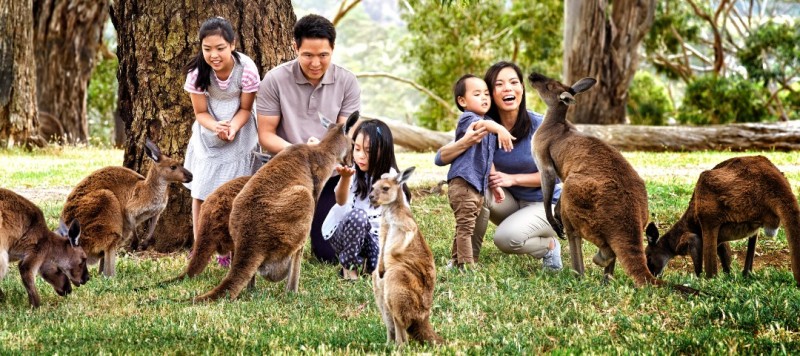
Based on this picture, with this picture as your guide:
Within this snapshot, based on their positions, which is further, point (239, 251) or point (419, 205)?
point (419, 205)

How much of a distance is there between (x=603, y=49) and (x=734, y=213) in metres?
13.7

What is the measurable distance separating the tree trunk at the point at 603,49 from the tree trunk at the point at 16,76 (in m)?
9.98

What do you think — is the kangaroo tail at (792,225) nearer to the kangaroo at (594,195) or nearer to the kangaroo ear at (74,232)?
the kangaroo at (594,195)

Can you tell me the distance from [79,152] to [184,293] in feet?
35.6

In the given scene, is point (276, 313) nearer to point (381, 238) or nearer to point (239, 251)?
point (239, 251)

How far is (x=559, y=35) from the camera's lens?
27.1 metres

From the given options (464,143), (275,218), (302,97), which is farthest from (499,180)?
(275,218)

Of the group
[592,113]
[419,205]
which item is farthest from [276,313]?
[592,113]

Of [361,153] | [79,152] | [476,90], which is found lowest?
[79,152]

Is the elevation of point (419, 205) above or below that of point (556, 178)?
below

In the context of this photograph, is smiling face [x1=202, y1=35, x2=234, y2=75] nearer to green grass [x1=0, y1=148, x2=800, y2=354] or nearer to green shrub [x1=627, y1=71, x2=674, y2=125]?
green grass [x1=0, y1=148, x2=800, y2=354]

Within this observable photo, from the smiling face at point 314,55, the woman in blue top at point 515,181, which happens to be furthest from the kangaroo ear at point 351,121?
the woman in blue top at point 515,181

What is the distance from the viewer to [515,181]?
22.1 feet

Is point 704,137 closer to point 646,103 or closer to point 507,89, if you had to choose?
point 646,103
